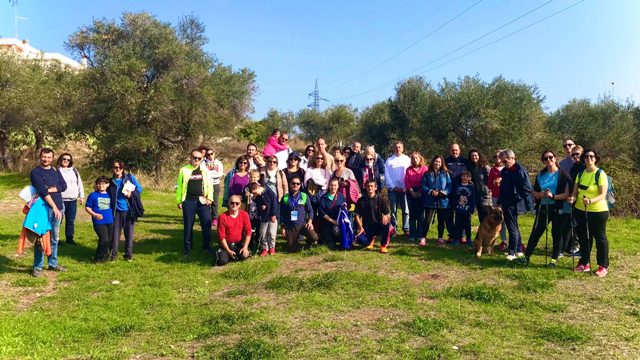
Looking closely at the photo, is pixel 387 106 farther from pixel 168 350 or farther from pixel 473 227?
pixel 168 350

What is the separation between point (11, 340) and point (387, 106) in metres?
32.3

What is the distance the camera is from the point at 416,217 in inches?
353

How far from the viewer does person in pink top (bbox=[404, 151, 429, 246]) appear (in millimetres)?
8734

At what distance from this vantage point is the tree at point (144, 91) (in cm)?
1731

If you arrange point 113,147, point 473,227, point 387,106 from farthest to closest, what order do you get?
1. point 387,106
2. point 113,147
3. point 473,227

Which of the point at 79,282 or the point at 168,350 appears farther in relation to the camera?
the point at 79,282

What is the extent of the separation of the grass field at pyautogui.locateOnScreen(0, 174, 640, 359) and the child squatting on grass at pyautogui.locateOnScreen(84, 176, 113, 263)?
0.33 meters

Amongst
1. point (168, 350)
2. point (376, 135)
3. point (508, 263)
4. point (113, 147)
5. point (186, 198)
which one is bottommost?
point (168, 350)

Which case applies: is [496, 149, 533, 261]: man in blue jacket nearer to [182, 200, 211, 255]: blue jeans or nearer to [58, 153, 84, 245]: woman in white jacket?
[182, 200, 211, 255]: blue jeans

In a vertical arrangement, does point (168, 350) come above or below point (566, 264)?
below

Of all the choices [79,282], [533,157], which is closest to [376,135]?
[533,157]

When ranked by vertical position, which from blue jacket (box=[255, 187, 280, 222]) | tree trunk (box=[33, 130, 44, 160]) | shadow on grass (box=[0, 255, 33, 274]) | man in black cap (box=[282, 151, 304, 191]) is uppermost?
tree trunk (box=[33, 130, 44, 160])

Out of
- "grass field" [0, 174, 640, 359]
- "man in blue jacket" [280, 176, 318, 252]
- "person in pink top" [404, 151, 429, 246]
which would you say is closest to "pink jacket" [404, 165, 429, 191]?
"person in pink top" [404, 151, 429, 246]

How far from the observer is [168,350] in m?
4.34
